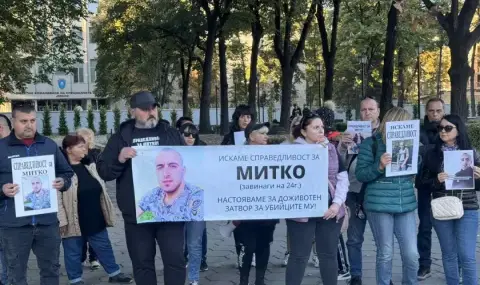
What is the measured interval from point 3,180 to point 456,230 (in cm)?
441

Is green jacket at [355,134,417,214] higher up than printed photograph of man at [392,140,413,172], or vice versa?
printed photograph of man at [392,140,413,172]

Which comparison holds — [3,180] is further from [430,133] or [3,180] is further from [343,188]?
[430,133]

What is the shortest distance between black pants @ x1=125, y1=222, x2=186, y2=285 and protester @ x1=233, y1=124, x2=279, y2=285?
1117 millimetres

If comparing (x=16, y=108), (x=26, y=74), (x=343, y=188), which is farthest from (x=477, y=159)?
(x=26, y=74)

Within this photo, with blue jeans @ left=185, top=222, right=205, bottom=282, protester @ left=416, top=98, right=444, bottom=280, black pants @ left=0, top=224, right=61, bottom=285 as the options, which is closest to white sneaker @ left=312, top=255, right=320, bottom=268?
protester @ left=416, top=98, right=444, bottom=280

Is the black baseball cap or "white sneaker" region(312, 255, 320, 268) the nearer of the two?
the black baseball cap

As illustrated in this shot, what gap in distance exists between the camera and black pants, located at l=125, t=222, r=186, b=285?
17.0 ft

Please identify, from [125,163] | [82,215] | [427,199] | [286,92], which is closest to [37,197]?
[125,163]

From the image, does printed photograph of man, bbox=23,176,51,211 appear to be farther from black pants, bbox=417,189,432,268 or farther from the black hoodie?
black pants, bbox=417,189,432,268

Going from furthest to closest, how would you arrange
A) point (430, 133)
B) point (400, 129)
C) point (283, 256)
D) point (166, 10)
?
point (166, 10) < point (283, 256) < point (430, 133) < point (400, 129)

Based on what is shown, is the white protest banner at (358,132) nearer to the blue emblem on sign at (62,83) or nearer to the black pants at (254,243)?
the black pants at (254,243)

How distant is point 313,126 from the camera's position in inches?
218

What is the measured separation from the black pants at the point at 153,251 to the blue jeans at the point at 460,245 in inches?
104

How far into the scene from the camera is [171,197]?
5430mm
